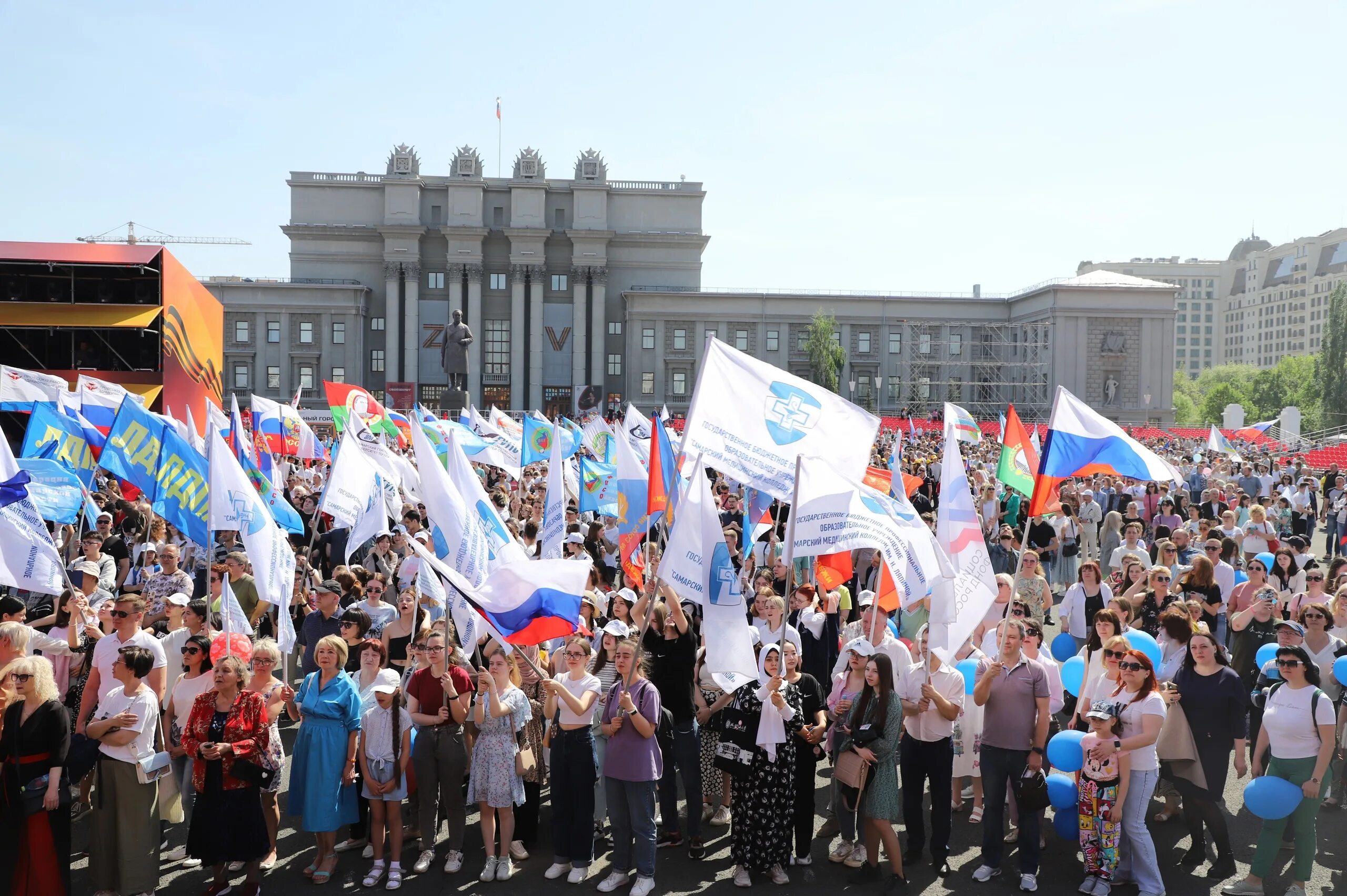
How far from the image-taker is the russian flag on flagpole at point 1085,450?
8.58 metres

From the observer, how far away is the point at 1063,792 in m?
7.25

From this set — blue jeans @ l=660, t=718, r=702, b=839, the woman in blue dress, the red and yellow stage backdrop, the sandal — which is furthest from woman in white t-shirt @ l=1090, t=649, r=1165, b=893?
the red and yellow stage backdrop

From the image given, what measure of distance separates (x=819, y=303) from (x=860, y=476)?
72.5 m

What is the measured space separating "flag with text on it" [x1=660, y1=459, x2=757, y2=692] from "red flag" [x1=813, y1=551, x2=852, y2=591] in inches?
140

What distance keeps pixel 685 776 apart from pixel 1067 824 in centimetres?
251

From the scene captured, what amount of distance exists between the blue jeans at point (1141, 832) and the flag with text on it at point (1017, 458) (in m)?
4.88

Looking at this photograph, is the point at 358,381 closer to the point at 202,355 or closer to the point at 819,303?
the point at 819,303

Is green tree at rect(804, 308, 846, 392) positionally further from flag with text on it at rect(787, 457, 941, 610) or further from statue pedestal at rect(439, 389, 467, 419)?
flag with text on it at rect(787, 457, 941, 610)

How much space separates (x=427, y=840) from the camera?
23.4ft

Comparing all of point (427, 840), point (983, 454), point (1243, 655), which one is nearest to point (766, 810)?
point (427, 840)

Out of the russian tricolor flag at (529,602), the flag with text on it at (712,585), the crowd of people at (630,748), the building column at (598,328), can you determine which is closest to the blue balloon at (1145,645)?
the crowd of people at (630,748)

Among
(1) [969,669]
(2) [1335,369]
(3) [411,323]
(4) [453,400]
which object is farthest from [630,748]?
(2) [1335,369]

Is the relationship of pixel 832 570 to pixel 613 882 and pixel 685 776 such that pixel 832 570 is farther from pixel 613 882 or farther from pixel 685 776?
pixel 613 882

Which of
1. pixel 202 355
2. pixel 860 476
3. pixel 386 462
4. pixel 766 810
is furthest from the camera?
pixel 202 355
